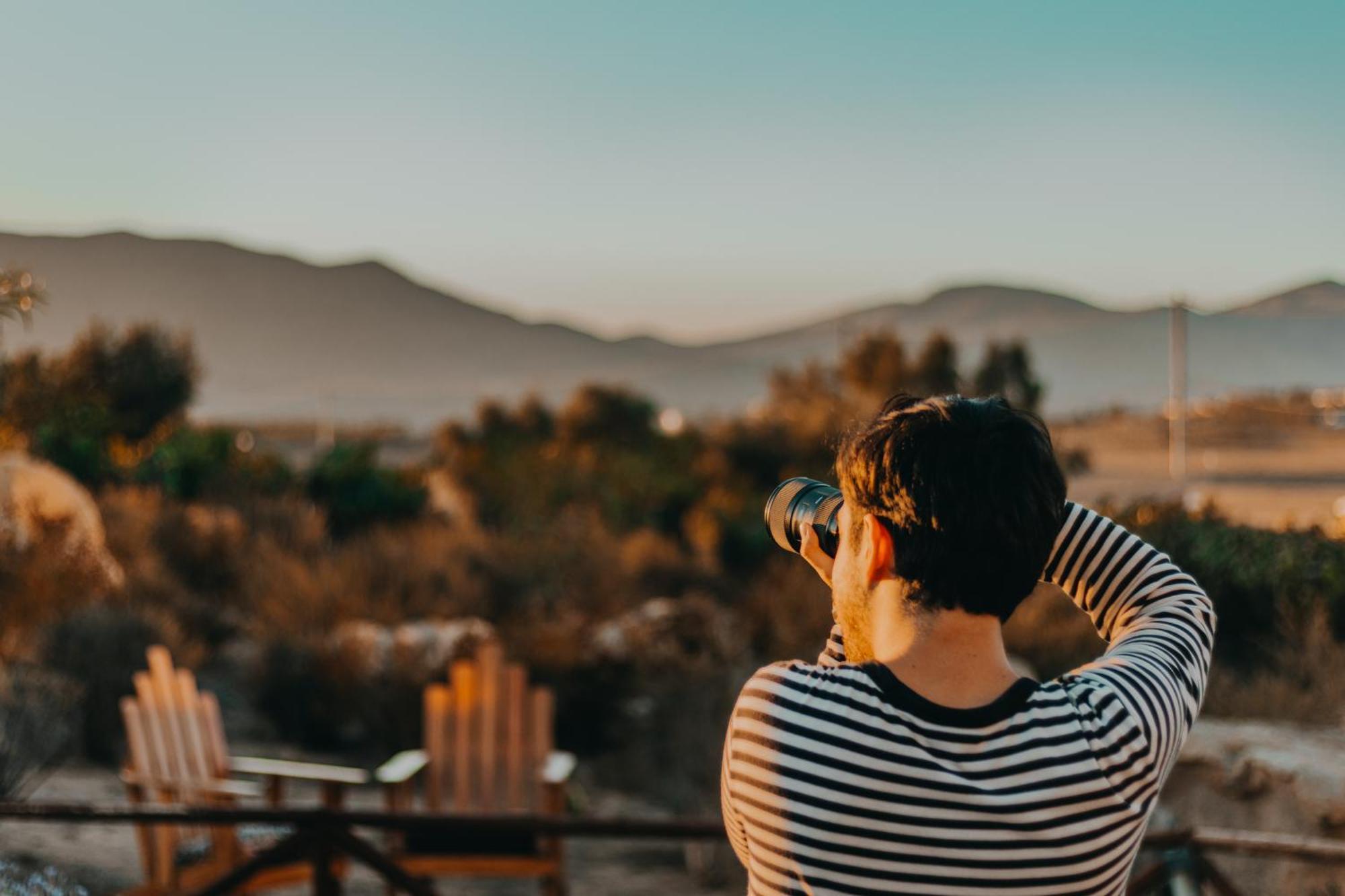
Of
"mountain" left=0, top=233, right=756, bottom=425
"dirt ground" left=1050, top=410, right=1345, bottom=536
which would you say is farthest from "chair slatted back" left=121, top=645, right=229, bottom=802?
"mountain" left=0, top=233, right=756, bottom=425

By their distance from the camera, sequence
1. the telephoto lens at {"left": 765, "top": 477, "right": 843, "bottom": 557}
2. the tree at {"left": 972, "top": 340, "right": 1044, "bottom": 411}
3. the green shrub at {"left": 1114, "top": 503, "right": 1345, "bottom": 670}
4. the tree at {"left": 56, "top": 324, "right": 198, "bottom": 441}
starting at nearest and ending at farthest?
the telephoto lens at {"left": 765, "top": 477, "right": 843, "bottom": 557}
the green shrub at {"left": 1114, "top": 503, "right": 1345, "bottom": 670}
the tree at {"left": 972, "top": 340, "right": 1044, "bottom": 411}
the tree at {"left": 56, "top": 324, "right": 198, "bottom": 441}

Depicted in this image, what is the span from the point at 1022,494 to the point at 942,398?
4.2 inches

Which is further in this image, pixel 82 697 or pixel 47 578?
pixel 47 578

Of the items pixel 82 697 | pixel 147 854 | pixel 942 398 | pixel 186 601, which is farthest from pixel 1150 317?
pixel 942 398

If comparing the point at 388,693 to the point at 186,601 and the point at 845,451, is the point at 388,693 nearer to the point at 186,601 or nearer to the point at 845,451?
the point at 186,601

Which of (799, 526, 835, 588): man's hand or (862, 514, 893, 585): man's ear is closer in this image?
(862, 514, 893, 585): man's ear

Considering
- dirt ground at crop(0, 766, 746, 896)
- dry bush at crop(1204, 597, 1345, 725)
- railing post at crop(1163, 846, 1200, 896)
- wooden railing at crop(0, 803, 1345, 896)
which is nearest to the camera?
wooden railing at crop(0, 803, 1345, 896)

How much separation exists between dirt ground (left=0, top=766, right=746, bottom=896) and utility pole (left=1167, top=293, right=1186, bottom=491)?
481 cm

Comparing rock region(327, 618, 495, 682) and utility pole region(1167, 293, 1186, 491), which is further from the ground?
utility pole region(1167, 293, 1186, 491)

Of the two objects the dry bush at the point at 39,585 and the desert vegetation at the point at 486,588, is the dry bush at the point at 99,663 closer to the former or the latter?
the desert vegetation at the point at 486,588

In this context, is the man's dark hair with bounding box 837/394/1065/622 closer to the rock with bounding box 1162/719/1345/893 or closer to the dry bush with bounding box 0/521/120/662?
the rock with bounding box 1162/719/1345/893

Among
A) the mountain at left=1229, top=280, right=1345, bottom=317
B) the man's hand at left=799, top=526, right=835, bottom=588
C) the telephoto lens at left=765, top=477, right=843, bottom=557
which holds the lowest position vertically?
the man's hand at left=799, top=526, right=835, bottom=588

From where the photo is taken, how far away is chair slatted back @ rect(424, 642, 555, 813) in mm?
5641

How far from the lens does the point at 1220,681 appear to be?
6.79m
